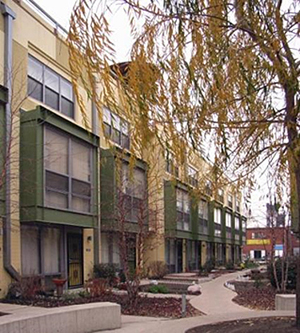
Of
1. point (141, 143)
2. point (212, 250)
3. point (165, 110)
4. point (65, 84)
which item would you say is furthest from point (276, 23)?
point (212, 250)

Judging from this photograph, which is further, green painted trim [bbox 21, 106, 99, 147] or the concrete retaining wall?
green painted trim [bbox 21, 106, 99, 147]

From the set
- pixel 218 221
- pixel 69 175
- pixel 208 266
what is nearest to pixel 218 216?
pixel 218 221

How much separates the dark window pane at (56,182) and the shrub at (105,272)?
463cm

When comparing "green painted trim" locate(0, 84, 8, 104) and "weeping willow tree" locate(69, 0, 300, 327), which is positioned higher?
"green painted trim" locate(0, 84, 8, 104)

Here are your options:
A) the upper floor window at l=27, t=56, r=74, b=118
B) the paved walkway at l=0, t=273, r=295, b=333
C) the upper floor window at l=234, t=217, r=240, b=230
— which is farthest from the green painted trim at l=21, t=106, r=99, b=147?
the upper floor window at l=234, t=217, r=240, b=230

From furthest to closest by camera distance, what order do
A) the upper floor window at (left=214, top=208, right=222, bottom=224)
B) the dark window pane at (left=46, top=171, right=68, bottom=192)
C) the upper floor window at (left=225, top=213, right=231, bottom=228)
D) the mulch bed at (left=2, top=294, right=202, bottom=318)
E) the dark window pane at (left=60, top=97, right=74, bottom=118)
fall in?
the upper floor window at (left=225, top=213, right=231, bottom=228) → the upper floor window at (left=214, top=208, right=222, bottom=224) → the dark window pane at (left=60, top=97, right=74, bottom=118) → the dark window pane at (left=46, top=171, right=68, bottom=192) → the mulch bed at (left=2, top=294, right=202, bottom=318)

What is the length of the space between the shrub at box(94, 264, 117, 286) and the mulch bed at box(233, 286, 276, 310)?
5.13 metres

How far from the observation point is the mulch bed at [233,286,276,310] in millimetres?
15320

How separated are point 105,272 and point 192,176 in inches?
522

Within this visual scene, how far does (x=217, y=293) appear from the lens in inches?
796

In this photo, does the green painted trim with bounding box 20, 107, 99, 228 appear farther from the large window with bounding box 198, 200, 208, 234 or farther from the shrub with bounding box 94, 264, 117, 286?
the large window with bounding box 198, 200, 208, 234

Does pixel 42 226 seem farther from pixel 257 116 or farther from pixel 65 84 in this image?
pixel 257 116

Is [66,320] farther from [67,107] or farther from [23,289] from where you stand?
[67,107]

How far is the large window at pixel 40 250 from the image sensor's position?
1706 cm
